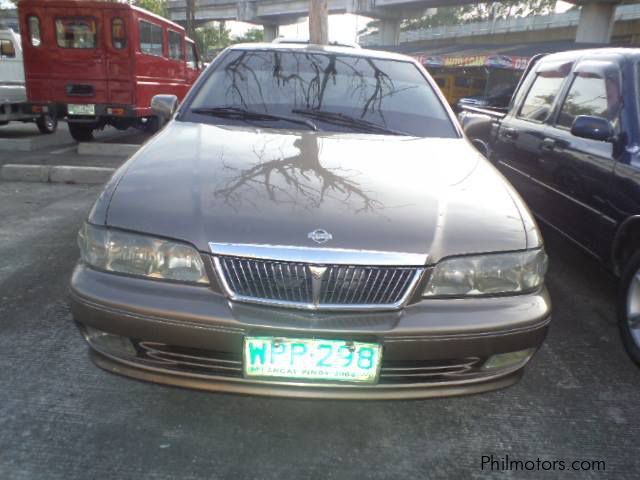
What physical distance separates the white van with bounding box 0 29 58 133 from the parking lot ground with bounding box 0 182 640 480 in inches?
319

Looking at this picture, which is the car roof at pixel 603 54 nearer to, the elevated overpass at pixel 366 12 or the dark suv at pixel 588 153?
the dark suv at pixel 588 153

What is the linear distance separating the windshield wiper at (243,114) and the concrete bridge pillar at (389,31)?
143ft

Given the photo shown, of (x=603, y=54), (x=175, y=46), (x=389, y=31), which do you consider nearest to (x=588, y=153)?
(x=603, y=54)

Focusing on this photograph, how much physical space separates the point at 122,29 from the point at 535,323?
8.63 metres

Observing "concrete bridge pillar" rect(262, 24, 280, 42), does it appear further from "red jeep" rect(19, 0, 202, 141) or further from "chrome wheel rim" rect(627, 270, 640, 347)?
"chrome wheel rim" rect(627, 270, 640, 347)

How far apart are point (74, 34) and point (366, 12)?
36881mm

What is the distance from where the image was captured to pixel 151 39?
30.8 ft

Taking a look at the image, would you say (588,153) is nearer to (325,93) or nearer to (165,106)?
(325,93)

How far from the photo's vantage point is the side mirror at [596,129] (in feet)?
9.74

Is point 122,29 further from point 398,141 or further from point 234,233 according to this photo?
point 234,233

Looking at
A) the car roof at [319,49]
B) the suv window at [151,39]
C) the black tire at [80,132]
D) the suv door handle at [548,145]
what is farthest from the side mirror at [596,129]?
the black tire at [80,132]

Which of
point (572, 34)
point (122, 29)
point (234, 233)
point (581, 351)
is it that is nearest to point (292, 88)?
point (234, 233)

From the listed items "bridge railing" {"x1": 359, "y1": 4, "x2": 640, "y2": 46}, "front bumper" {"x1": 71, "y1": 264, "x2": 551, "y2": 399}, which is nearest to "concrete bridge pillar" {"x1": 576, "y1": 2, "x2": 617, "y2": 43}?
"bridge railing" {"x1": 359, "y1": 4, "x2": 640, "y2": 46}

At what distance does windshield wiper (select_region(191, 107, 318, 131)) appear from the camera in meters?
2.79
